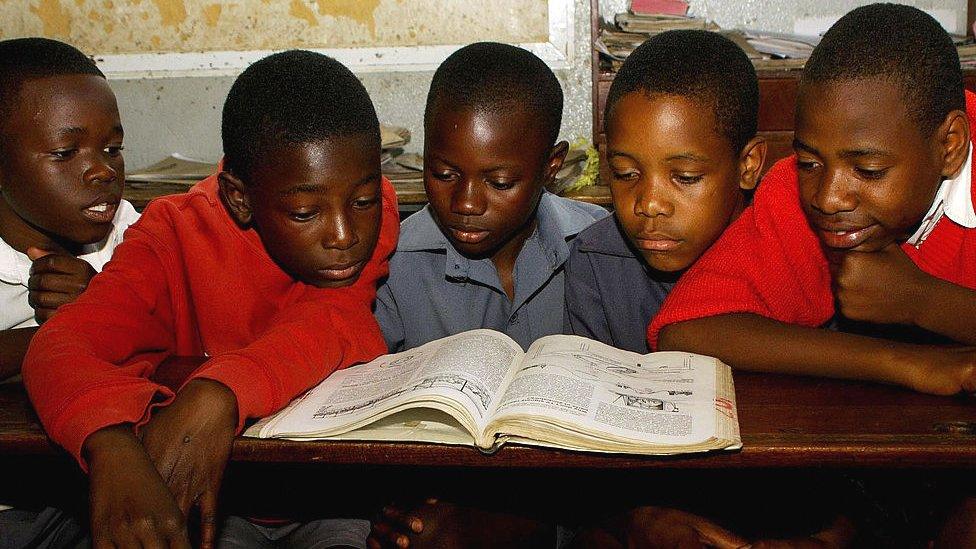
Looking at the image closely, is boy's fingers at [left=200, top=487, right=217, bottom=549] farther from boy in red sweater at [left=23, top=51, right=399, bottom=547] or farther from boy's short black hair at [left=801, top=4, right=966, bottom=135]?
boy's short black hair at [left=801, top=4, right=966, bottom=135]

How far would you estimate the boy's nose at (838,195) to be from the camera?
1.29 metres

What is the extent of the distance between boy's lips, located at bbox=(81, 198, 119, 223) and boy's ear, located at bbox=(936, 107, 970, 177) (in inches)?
59.6

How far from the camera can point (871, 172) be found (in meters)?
1.28

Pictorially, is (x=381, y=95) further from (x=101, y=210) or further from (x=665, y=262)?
(x=665, y=262)

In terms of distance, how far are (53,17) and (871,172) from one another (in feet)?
9.21

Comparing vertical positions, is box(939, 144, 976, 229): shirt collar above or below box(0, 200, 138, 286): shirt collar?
above

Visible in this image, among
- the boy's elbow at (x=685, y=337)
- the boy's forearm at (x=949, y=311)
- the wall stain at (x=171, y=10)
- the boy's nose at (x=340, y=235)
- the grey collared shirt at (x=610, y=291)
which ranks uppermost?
the wall stain at (x=171, y=10)

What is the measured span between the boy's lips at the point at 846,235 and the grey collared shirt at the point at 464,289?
534 mm

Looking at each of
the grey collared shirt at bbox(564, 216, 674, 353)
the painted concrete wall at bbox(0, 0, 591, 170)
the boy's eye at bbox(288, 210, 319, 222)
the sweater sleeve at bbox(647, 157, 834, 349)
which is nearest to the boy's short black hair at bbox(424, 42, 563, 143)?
the grey collared shirt at bbox(564, 216, 674, 353)

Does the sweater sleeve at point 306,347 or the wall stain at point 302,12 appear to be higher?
the wall stain at point 302,12

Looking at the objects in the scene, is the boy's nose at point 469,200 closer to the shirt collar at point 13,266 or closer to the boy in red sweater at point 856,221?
the boy in red sweater at point 856,221

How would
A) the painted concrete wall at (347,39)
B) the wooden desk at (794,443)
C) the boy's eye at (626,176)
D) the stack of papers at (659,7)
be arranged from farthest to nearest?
1. the painted concrete wall at (347,39)
2. the stack of papers at (659,7)
3. the boy's eye at (626,176)
4. the wooden desk at (794,443)

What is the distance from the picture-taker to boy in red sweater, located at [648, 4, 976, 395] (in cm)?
121

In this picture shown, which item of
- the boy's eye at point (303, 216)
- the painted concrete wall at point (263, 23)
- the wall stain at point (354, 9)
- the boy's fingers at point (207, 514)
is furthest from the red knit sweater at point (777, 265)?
the wall stain at point (354, 9)
